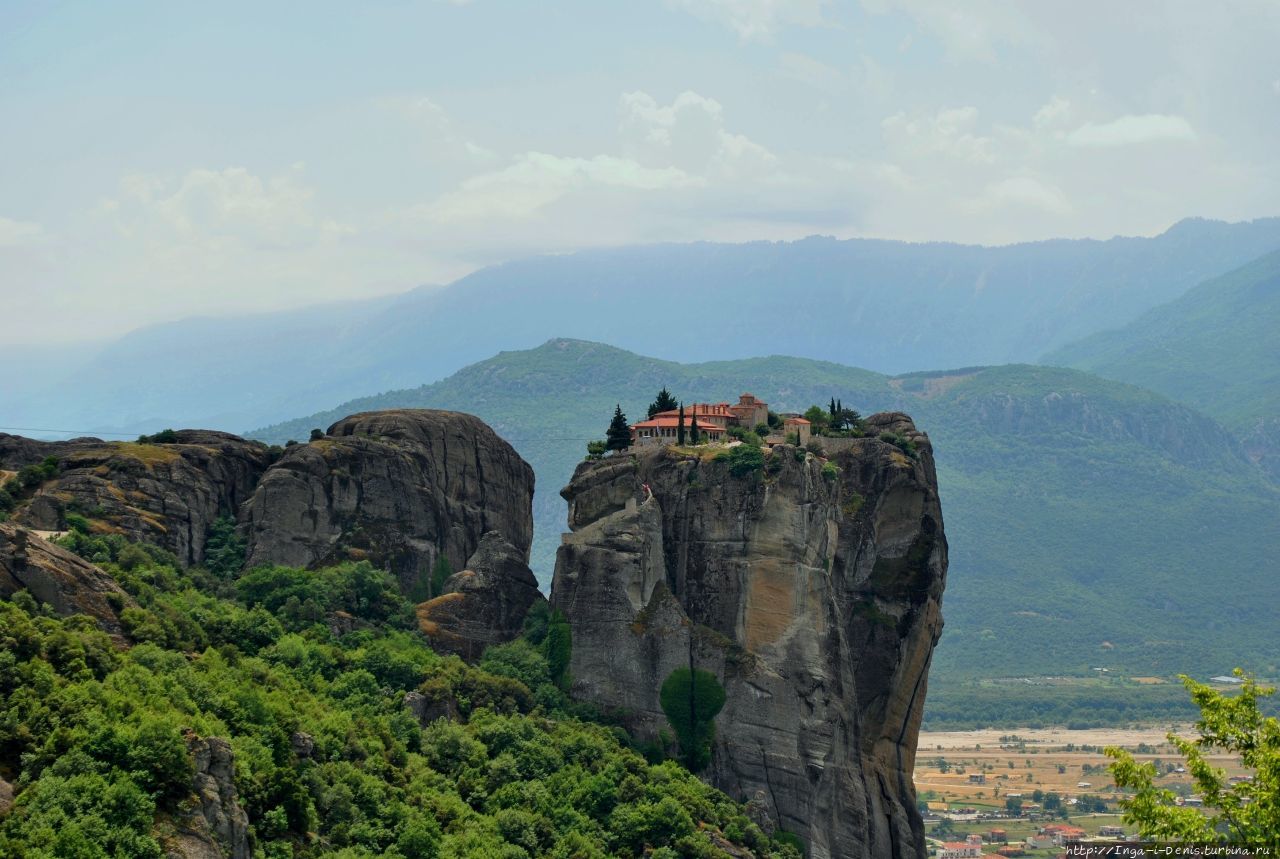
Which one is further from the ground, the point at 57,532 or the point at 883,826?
the point at 57,532

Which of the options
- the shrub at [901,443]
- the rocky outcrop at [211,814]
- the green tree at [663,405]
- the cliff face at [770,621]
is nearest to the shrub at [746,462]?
the cliff face at [770,621]

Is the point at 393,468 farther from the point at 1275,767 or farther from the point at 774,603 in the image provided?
the point at 1275,767

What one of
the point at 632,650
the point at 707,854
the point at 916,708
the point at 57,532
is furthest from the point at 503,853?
the point at 916,708

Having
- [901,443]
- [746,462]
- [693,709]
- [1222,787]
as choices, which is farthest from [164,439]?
[1222,787]

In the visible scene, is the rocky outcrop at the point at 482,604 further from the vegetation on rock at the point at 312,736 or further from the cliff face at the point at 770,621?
the cliff face at the point at 770,621

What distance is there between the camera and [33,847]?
54.8 metres

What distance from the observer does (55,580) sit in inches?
2928

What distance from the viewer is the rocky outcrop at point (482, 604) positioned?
102 m

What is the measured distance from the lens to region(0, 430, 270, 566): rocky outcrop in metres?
95.2

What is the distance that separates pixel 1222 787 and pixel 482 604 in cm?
6293

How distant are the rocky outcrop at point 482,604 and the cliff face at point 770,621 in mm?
3199

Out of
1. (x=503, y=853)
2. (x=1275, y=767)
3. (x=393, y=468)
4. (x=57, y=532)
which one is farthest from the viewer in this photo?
(x=393, y=468)

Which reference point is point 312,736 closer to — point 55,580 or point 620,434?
point 55,580

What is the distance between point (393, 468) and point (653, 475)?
14.3m
